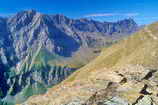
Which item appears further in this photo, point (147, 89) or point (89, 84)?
point (89, 84)

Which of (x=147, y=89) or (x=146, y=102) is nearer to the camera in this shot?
(x=146, y=102)

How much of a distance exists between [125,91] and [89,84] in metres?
11.0

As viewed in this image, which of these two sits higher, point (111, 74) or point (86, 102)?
point (111, 74)

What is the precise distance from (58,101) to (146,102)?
16.7m

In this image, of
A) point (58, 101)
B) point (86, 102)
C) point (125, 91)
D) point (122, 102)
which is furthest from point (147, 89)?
point (58, 101)

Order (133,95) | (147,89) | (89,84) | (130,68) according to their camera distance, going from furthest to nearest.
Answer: (130,68) → (89,84) → (147,89) → (133,95)

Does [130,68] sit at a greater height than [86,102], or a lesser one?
greater

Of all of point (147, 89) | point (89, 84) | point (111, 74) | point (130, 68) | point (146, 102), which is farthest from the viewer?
point (130, 68)

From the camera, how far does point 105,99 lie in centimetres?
4134

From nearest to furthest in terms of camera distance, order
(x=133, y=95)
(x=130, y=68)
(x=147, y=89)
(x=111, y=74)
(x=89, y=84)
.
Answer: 1. (x=133, y=95)
2. (x=147, y=89)
3. (x=89, y=84)
4. (x=111, y=74)
5. (x=130, y=68)

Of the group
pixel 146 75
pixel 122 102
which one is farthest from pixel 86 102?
pixel 146 75

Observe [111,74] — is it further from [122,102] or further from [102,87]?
[122,102]

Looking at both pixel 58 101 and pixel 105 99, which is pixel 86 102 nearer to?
pixel 105 99

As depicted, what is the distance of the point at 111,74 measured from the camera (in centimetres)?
5622
